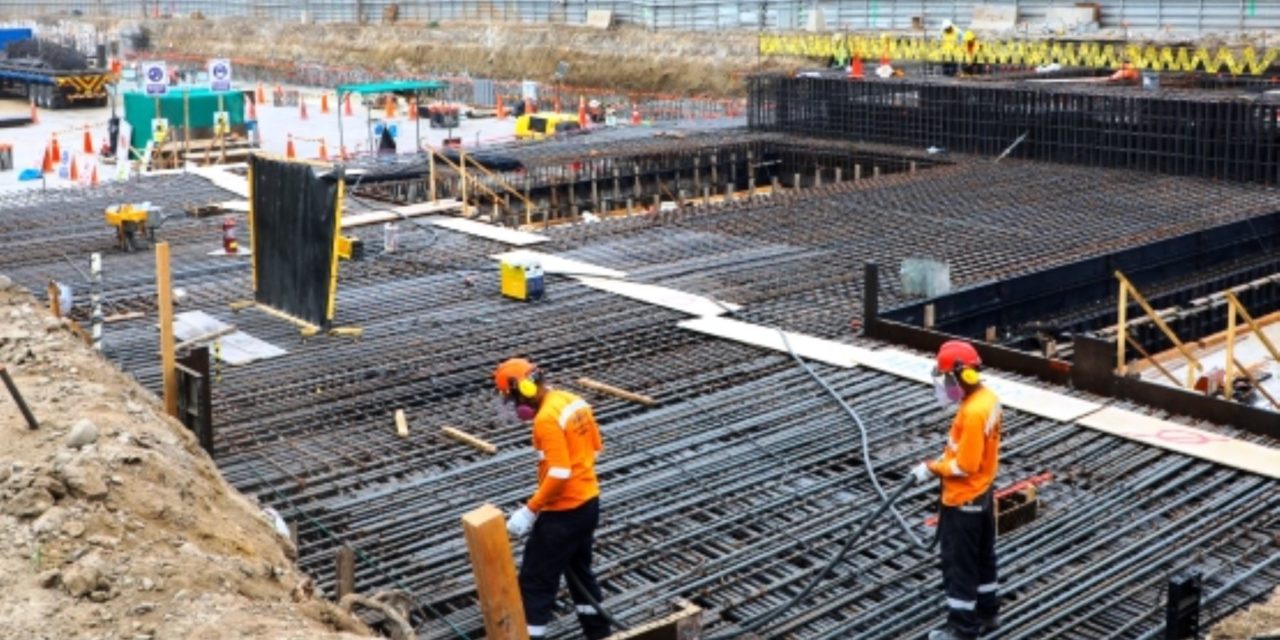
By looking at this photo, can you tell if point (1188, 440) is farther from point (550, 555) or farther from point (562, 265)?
point (562, 265)

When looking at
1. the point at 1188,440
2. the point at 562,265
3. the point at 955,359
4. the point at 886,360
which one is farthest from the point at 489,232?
the point at 955,359

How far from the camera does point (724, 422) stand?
1170cm

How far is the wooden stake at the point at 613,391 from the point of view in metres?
12.2

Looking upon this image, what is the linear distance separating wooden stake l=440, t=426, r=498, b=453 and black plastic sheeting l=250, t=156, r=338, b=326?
3.22 metres

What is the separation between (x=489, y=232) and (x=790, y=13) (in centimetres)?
3850

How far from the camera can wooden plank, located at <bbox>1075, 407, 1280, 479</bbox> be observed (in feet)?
34.6

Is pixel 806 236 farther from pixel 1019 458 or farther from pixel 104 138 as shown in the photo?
pixel 104 138

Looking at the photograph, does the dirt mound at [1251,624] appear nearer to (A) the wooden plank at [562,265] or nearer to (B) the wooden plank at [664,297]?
(B) the wooden plank at [664,297]

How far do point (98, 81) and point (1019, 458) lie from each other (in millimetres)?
44555

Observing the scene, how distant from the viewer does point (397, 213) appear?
20938 mm

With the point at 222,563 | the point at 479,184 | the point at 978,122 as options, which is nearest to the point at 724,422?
the point at 222,563

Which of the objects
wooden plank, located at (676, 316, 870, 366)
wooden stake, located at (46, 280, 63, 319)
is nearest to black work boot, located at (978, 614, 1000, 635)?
wooden plank, located at (676, 316, 870, 366)

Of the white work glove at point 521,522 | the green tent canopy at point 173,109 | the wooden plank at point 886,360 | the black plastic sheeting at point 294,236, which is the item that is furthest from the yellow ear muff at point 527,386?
the green tent canopy at point 173,109

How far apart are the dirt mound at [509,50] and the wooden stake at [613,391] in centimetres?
3130
